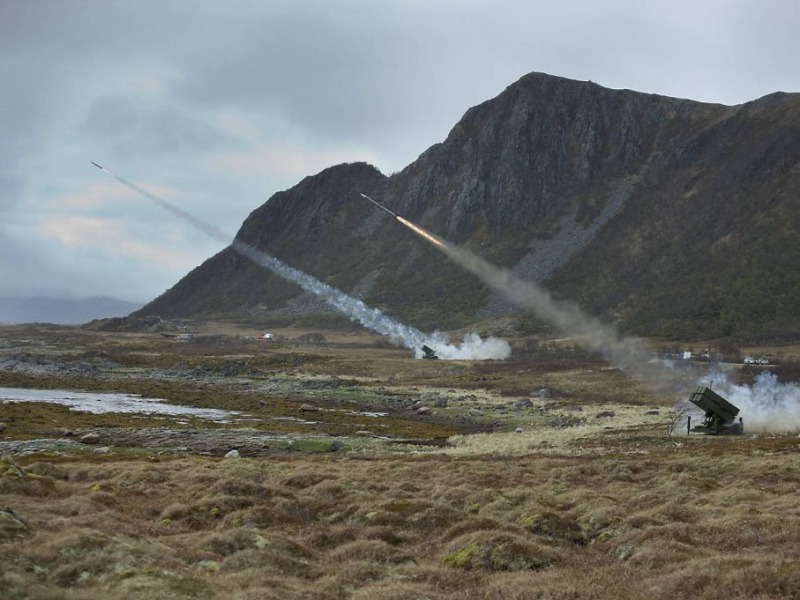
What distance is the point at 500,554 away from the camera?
1783 centimetres

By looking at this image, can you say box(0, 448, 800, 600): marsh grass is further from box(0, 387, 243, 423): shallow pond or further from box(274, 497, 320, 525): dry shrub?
box(0, 387, 243, 423): shallow pond

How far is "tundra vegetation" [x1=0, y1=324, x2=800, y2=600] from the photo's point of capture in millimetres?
14562

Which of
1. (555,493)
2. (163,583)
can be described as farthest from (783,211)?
(163,583)

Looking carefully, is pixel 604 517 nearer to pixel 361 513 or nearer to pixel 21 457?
pixel 361 513

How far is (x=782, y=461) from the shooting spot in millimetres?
33062

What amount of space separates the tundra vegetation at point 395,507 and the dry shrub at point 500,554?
5 cm

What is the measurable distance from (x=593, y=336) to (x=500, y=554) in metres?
114

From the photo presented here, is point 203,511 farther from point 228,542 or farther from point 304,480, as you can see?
point 304,480

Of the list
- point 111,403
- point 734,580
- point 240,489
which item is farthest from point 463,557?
point 111,403

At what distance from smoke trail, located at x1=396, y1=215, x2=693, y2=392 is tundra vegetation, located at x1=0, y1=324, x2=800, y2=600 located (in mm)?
23088

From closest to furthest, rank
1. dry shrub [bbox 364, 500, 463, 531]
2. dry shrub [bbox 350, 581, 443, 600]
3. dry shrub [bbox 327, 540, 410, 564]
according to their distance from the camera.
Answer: dry shrub [bbox 350, 581, 443, 600] → dry shrub [bbox 327, 540, 410, 564] → dry shrub [bbox 364, 500, 463, 531]

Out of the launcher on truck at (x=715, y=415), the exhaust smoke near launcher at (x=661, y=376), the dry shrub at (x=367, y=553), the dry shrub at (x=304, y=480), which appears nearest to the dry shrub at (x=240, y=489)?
the dry shrub at (x=304, y=480)

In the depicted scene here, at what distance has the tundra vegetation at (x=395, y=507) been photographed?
1456cm

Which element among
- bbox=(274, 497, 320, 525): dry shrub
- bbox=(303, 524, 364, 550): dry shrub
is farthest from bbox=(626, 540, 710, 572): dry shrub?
bbox=(274, 497, 320, 525): dry shrub
